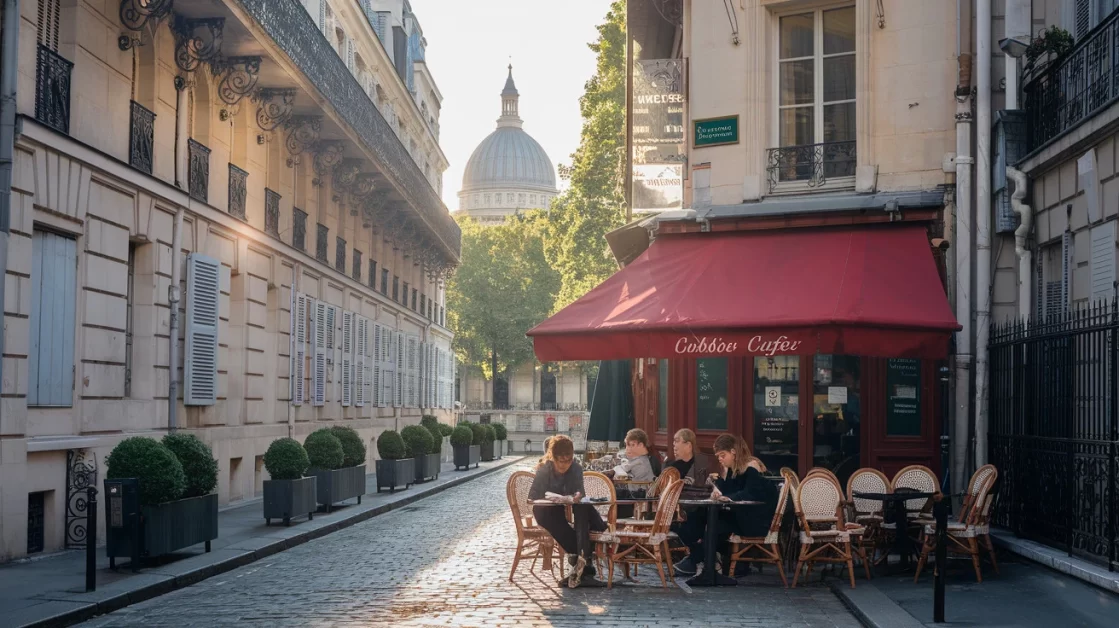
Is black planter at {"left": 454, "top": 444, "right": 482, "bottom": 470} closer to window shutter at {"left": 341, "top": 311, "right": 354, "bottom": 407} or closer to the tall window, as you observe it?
window shutter at {"left": 341, "top": 311, "right": 354, "bottom": 407}

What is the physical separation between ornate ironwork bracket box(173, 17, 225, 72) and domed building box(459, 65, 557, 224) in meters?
121

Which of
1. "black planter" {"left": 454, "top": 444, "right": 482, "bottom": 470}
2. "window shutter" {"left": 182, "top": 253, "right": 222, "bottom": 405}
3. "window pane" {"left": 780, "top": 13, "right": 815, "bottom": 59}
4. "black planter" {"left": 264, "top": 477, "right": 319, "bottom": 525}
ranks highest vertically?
"window pane" {"left": 780, "top": 13, "right": 815, "bottom": 59}

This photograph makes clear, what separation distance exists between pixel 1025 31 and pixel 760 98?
3.15 metres

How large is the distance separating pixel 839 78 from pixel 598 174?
77.4 ft

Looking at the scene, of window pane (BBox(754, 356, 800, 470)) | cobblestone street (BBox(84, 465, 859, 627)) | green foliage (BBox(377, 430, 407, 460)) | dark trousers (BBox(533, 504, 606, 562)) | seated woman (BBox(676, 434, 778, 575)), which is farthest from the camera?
green foliage (BBox(377, 430, 407, 460))

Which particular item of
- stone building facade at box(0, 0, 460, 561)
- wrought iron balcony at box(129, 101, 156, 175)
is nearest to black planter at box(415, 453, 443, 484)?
Result: stone building facade at box(0, 0, 460, 561)

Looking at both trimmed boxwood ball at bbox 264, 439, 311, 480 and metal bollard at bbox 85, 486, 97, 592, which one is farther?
trimmed boxwood ball at bbox 264, 439, 311, 480

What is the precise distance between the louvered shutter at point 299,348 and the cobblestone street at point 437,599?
10.5 metres

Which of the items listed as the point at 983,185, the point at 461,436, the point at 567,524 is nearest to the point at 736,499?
the point at 567,524

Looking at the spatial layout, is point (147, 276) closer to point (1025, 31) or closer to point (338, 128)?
point (338, 128)

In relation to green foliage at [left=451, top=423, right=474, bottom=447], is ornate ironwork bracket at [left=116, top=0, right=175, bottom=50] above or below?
above

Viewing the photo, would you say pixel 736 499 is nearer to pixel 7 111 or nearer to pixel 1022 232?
pixel 1022 232

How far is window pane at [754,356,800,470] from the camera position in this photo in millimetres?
15820

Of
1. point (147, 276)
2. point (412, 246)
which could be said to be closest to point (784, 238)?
point (147, 276)
